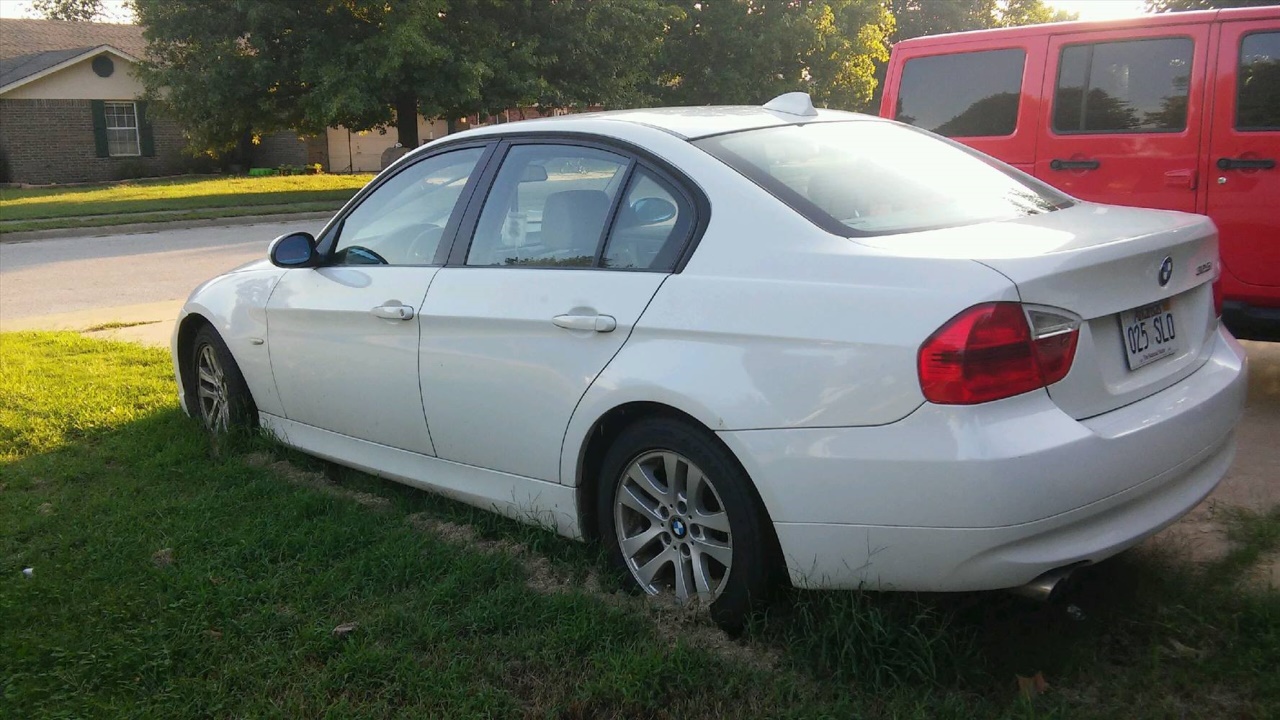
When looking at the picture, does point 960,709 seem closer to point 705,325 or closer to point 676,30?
point 705,325

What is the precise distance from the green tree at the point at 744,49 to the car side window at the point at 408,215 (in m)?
24.9

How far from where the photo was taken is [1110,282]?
301 centimetres

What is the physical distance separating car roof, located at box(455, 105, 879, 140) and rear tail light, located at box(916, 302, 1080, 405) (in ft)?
4.15

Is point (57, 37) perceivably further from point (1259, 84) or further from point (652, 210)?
point (652, 210)

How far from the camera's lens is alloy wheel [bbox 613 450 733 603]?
328cm

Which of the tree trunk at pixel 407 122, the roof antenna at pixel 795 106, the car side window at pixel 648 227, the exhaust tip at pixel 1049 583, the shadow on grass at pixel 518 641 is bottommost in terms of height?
the shadow on grass at pixel 518 641

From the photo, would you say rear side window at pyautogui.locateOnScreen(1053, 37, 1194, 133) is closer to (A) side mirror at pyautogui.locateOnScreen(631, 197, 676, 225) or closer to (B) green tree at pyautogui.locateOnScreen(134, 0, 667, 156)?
(A) side mirror at pyautogui.locateOnScreen(631, 197, 676, 225)

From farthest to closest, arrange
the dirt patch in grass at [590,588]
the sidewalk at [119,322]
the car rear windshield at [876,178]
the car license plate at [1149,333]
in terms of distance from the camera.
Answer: the sidewalk at [119,322] < the car rear windshield at [876,178] < the dirt patch in grass at [590,588] < the car license plate at [1149,333]

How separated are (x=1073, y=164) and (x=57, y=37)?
138 feet

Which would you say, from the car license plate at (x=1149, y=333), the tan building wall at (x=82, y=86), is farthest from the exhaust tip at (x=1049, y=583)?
the tan building wall at (x=82, y=86)

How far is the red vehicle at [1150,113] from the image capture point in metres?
5.68

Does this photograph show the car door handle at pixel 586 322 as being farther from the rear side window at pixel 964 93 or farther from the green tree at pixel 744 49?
the green tree at pixel 744 49

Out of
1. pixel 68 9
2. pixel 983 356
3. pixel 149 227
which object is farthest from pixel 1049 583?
pixel 68 9

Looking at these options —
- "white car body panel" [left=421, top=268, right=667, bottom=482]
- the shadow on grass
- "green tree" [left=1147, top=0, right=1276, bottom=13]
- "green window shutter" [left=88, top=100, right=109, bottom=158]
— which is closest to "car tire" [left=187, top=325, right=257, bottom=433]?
the shadow on grass
